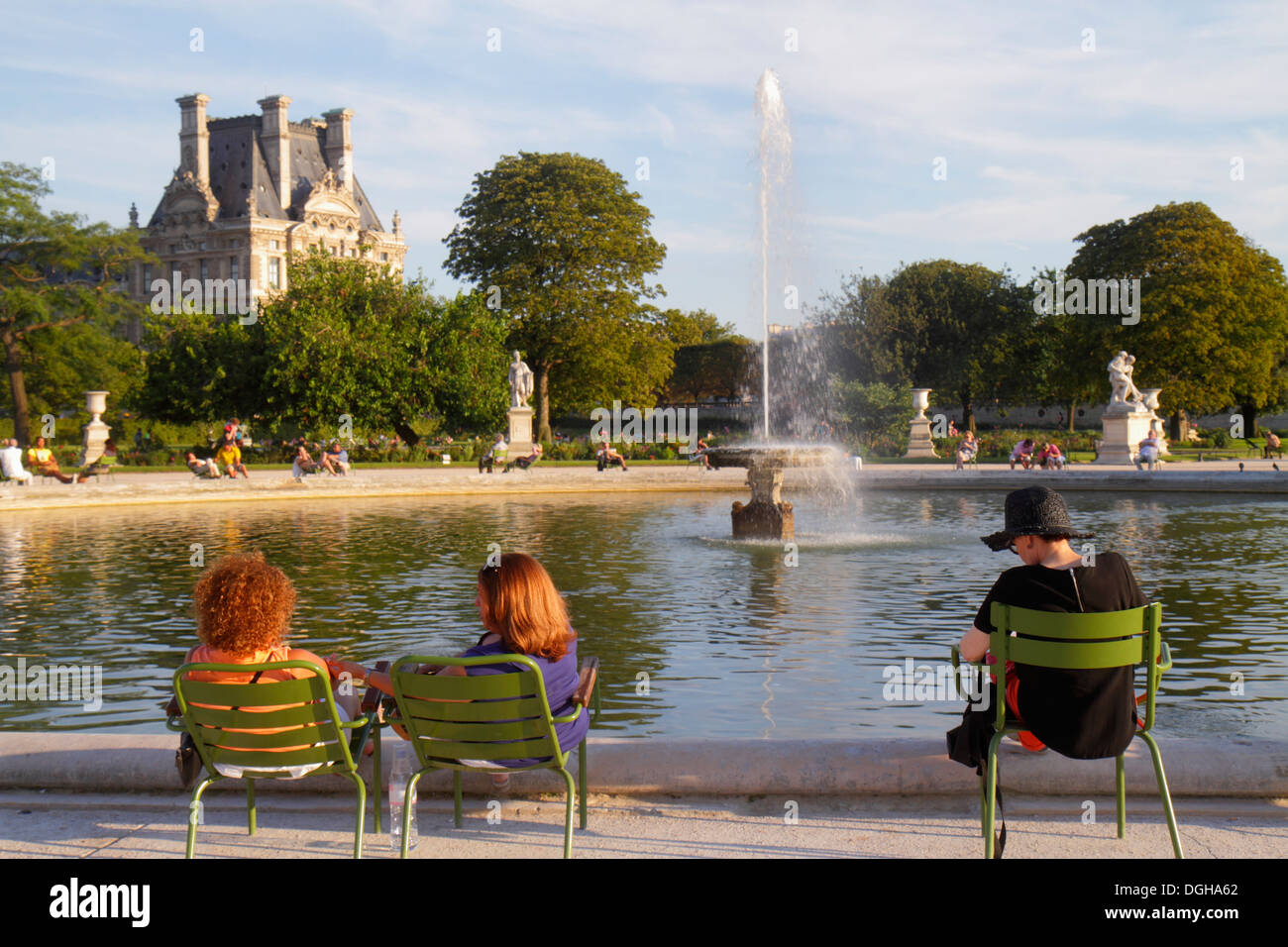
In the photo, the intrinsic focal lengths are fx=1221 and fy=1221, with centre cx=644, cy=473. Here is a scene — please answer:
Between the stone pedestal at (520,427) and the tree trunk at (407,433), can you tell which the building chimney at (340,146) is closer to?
the tree trunk at (407,433)

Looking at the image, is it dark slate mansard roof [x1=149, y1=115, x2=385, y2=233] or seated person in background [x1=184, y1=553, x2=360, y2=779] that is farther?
dark slate mansard roof [x1=149, y1=115, x2=385, y2=233]

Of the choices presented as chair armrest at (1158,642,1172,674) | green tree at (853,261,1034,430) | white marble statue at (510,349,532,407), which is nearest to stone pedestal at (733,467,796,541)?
chair armrest at (1158,642,1172,674)

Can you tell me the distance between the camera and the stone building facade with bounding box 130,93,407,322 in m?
117

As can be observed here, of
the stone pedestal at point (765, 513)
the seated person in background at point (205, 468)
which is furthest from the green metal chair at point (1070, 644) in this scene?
the seated person in background at point (205, 468)

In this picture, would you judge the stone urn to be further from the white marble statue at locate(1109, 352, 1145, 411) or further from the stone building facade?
the stone building facade

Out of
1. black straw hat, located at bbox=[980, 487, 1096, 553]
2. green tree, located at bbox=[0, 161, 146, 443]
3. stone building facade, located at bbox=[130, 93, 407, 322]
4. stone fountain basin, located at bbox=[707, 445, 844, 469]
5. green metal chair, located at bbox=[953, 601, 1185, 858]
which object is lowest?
green metal chair, located at bbox=[953, 601, 1185, 858]

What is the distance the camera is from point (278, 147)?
4683 inches

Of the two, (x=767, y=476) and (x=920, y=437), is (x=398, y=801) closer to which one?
(x=767, y=476)

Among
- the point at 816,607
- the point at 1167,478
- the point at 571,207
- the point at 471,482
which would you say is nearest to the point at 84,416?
the point at 571,207

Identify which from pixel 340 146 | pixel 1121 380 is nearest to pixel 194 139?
pixel 340 146

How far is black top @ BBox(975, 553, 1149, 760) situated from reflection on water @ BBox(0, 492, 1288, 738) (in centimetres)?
307

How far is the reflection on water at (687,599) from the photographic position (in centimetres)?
847
